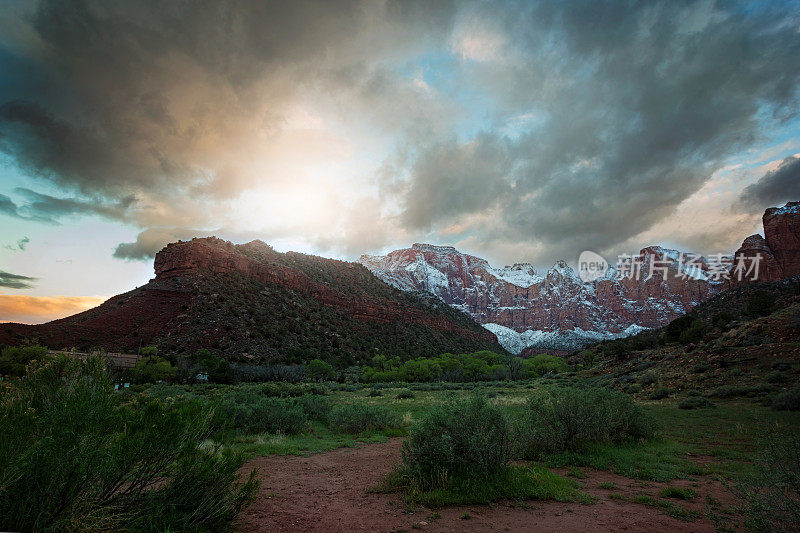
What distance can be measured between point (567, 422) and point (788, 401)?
10448mm

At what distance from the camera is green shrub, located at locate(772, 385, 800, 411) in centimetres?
1333

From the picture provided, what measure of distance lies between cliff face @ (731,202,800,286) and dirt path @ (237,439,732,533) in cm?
10885

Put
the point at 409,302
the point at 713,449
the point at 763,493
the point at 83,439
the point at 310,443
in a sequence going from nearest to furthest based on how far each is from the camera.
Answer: the point at 83,439, the point at 763,493, the point at 713,449, the point at 310,443, the point at 409,302

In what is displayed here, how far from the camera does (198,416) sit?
4.55m

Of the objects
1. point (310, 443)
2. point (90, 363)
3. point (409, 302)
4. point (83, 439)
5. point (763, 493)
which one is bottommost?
point (310, 443)

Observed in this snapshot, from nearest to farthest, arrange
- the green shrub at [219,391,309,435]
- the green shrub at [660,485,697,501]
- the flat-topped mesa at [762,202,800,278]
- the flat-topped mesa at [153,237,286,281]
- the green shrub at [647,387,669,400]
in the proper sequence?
the green shrub at [660,485,697,501] < the green shrub at [219,391,309,435] < the green shrub at [647,387,669,400] < the flat-topped mesa at [153,237,286,281] < the flat-topped mesa at [762,202,800,278]

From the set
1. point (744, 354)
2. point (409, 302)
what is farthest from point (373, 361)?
point (744, 354)

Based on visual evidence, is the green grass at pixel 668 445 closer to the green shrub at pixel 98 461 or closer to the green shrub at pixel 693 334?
the green shrub at pixel 98 461

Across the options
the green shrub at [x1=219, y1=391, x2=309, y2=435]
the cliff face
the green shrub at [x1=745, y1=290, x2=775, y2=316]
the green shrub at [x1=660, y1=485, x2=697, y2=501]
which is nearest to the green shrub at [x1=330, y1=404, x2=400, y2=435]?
the green shrub at [x1=219, y1=391, x2=309, y2=435]

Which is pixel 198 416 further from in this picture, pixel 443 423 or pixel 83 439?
pixel 443 423

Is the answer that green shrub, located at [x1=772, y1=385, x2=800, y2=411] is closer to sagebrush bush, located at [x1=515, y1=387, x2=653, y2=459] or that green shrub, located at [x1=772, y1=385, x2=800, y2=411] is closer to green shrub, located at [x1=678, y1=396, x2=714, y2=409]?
green shrub, located at [x1=678, y1=396, x2=714, y2=409]

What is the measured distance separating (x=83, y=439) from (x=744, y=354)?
29.8 metres

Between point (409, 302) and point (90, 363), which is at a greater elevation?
point (409, 302)

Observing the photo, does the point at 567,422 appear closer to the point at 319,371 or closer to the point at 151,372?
the point at 151,372
